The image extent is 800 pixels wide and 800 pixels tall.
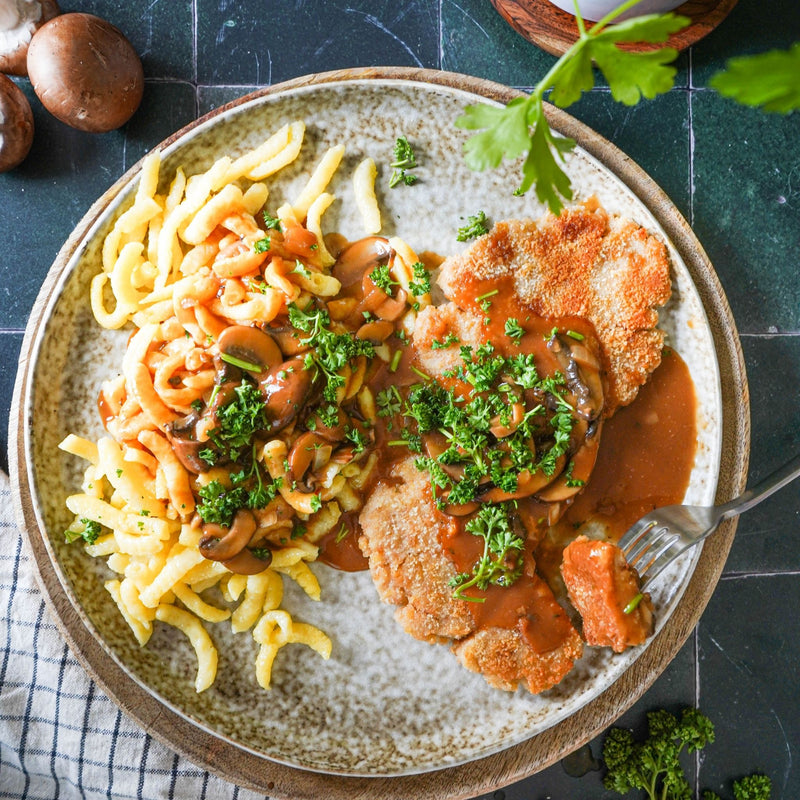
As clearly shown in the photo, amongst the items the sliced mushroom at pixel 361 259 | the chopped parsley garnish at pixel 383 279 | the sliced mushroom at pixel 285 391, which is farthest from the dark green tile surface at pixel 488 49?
the sliced mushroom at pixel 285 391

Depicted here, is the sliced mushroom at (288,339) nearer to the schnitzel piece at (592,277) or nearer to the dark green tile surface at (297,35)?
the schnitzel piece at (592,277)

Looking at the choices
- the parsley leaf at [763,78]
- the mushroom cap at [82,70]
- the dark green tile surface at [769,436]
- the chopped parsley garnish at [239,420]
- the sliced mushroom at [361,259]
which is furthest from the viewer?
the dark green tile surface at [769,436]

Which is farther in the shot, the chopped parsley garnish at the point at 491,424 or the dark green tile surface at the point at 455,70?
the dark green tile surface at the point at 455,70

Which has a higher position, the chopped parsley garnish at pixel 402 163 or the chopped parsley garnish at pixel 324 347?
the chopped parsley garnish at pixel 402 163

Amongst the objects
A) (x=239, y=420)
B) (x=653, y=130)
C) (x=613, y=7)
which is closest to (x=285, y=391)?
(x=239, y=420)

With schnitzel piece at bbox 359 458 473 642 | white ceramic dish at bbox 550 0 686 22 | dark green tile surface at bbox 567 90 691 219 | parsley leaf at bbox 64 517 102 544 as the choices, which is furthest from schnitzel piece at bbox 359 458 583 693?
white ceramic dish at bbox 550 0 686 22

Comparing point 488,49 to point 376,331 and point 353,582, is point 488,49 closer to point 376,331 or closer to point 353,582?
point 376,331

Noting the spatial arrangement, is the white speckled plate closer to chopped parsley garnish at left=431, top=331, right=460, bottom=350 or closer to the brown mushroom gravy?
the brown mushroom gravy
